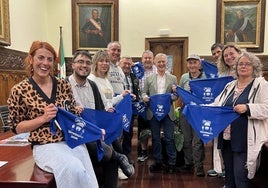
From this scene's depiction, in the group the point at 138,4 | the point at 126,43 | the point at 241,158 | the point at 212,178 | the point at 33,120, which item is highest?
the point at 138,4

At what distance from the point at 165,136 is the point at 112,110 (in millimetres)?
1185

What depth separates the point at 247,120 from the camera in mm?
2146

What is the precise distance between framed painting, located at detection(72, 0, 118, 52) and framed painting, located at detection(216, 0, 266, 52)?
265 centimetres

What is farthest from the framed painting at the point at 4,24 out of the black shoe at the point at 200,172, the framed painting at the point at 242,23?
the framed painting at the point at 242,23

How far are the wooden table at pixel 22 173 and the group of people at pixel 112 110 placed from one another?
6 cm

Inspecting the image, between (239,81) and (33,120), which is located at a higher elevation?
(239,81)

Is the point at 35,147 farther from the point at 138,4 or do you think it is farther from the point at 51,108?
the point at 138,4

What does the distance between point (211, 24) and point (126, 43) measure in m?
2.19

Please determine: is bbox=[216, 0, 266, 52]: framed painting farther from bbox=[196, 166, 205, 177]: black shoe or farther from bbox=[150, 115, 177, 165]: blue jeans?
bbox=[196, 166, 205, 177]: black shoe

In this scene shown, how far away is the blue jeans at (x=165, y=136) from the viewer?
137 inches

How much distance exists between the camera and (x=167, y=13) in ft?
21.5

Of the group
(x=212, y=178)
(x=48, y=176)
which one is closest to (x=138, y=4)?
(x=212, y=178)

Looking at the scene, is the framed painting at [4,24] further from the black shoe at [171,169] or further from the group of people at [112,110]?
the black shoe at [171,169]

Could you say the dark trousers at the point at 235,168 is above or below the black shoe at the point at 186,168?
above
